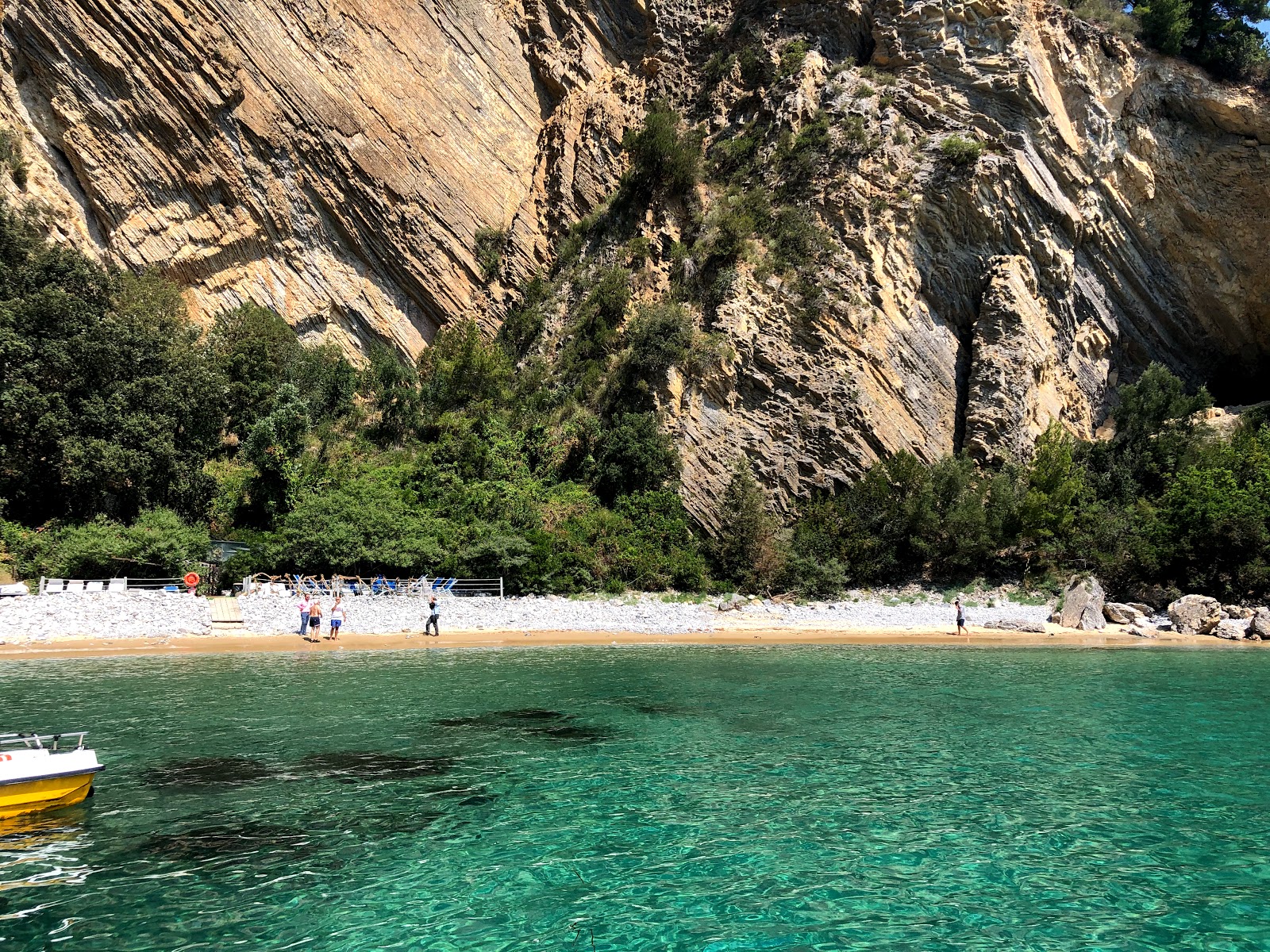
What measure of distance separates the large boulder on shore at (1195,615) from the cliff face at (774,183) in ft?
30.9

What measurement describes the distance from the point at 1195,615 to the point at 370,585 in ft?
86.1

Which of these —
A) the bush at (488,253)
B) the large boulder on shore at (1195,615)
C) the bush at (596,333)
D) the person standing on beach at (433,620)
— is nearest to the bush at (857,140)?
the bush at (596,333)

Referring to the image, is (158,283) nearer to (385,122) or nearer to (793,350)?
(385,122)

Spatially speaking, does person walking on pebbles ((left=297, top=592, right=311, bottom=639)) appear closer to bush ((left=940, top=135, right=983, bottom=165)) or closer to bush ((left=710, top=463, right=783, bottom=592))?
bush ((left=710, top=463, right=783, bottom=592))

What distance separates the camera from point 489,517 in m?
28.0

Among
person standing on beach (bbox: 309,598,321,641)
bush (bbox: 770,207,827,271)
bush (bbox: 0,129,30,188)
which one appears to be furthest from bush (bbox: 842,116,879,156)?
bush (bbox: 0,129,30,188)

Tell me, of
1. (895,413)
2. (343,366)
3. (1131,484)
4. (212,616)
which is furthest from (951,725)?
(343,366)

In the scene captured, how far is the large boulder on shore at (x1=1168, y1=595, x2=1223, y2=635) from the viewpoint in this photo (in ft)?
78.0

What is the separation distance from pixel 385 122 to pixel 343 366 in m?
12.6

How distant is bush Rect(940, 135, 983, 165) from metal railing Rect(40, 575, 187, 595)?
112 ft

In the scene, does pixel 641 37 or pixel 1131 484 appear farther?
pixel 641 37

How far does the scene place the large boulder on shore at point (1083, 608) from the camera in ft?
80.4

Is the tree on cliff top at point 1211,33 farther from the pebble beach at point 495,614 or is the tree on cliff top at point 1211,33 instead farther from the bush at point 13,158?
the bush at point 13,158

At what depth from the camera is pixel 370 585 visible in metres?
24.2
